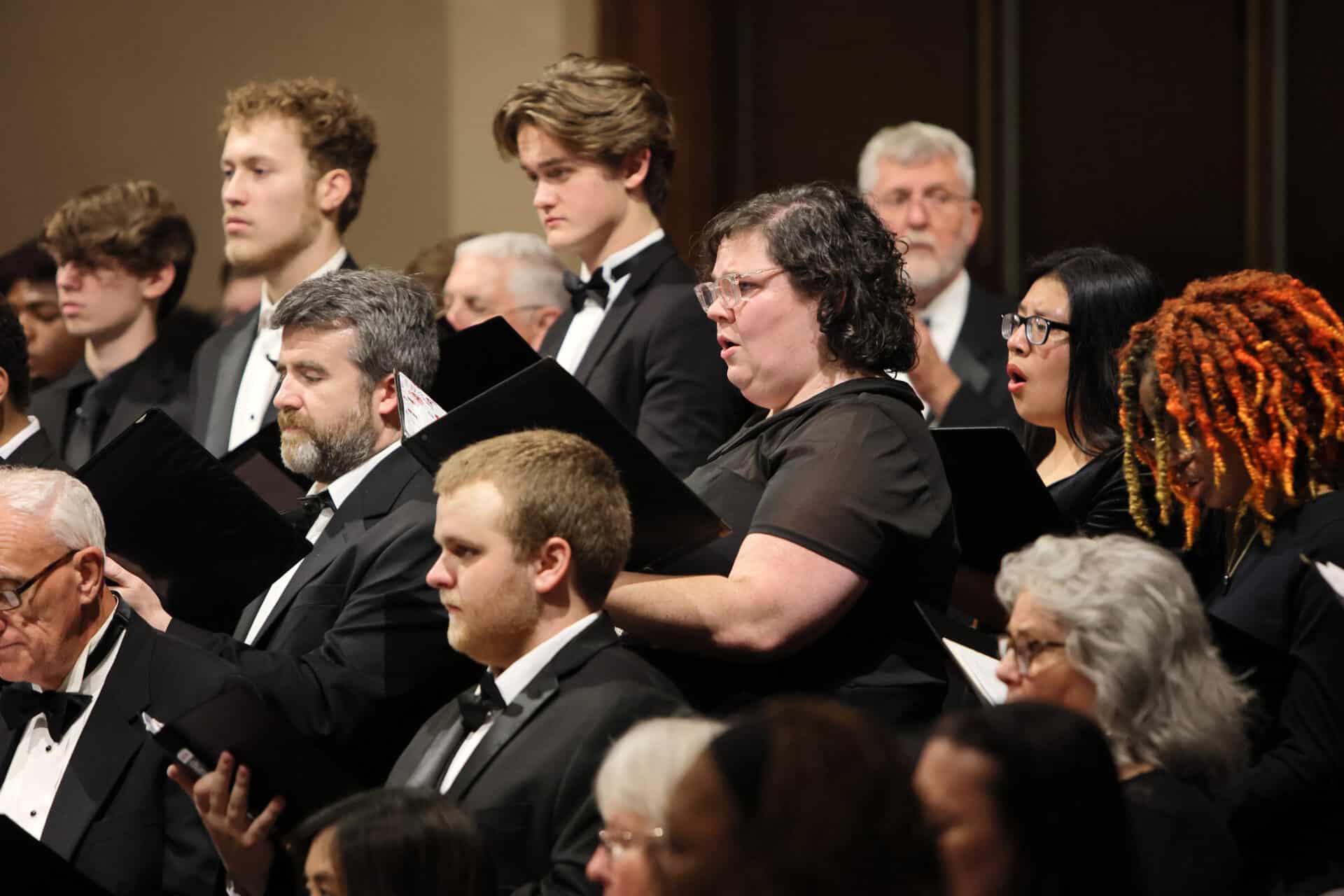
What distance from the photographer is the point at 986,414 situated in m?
4.19

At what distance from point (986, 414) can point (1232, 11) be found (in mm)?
1532

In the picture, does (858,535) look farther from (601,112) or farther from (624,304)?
(601,112)

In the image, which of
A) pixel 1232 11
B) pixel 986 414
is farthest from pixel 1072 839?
pixel 1232 11

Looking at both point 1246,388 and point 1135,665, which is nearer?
point 1135,665

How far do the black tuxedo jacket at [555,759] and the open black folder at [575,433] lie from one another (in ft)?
0.62

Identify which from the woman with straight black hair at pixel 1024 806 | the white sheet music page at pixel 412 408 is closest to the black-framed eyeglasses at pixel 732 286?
the white sheet music page at pixel 412 408

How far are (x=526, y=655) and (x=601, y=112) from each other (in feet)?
5.56

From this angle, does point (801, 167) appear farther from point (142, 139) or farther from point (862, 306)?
point (862, 306)

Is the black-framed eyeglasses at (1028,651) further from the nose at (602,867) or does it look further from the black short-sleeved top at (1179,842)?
the nose at (602,867)

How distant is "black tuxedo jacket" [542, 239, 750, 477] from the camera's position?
12.1 ft

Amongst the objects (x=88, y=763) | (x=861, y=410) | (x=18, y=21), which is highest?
(x=18, y=21)

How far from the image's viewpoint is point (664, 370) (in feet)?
12.3

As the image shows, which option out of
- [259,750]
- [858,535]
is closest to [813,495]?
[858,535]

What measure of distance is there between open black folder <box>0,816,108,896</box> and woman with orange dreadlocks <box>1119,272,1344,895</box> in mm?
1481
